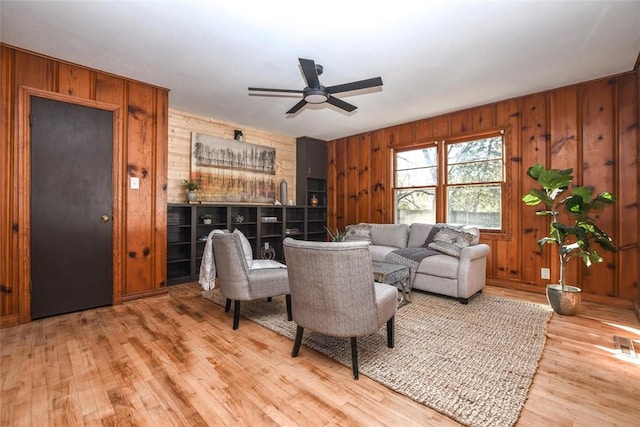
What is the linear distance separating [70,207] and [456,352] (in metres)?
3.83

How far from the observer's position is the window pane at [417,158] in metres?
4.86

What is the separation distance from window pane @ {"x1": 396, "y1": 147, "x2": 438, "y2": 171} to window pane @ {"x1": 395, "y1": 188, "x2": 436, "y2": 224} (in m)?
0.44

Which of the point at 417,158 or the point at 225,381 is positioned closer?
the point at 225,381

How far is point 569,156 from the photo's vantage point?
358 centimetres

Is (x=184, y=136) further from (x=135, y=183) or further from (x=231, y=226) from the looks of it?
(x=231, y=226)

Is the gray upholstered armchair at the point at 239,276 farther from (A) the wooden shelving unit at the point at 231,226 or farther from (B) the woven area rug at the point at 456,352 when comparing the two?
(A) the wooden shelving unit at the point at 231,226

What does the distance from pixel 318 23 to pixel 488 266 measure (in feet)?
12.7

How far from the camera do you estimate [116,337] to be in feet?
7.95

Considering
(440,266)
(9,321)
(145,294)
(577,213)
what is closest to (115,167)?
(145,294)

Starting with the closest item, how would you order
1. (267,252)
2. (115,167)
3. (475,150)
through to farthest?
(115,167) → (475,150) → (267,252)

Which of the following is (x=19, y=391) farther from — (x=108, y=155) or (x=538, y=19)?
(x=538, y=19)

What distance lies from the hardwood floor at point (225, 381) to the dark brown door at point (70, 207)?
1.28 ft

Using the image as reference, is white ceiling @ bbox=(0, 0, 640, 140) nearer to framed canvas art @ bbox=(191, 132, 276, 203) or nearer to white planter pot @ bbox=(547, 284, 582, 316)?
framed canvas art @ bbox=(191, 132, 276, 203)

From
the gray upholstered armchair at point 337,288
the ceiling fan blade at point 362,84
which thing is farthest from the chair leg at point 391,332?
the ceiling fan blade at point 362,84
